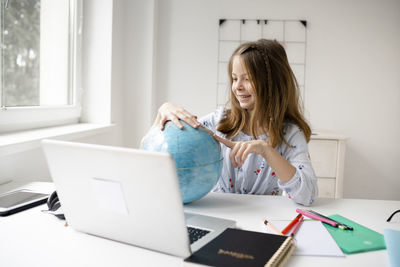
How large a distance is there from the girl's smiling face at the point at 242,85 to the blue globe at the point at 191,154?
Result: 44 cm

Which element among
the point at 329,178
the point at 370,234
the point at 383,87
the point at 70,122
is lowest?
the point at 329,178

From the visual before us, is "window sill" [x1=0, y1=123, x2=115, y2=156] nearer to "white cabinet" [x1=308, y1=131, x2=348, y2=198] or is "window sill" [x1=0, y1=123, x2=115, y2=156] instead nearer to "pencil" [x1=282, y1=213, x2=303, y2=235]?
"pencil" [x1=282, y1=213, x2=303, y2=235]

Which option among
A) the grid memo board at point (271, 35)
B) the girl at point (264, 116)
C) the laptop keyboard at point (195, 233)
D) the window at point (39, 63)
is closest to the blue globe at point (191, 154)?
the laptop keyboard at point (195, 233)

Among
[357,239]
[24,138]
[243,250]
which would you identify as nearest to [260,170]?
[357,239]

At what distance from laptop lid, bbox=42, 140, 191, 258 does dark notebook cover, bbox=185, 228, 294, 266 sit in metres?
0.05

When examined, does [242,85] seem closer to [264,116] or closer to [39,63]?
[264,116]

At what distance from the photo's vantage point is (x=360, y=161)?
10.2 ft

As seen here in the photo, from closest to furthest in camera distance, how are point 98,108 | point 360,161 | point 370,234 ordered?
point 370,234 → point 98,108 → point 360,161

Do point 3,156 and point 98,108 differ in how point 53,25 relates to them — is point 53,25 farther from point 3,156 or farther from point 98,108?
point 3,156

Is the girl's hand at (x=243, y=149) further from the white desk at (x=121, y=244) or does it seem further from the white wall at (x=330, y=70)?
the white wall at (x=330, y=70)

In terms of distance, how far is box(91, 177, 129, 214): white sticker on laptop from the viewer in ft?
2.45

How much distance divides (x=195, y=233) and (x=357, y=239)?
0.39m

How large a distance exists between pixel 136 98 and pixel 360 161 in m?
1.95

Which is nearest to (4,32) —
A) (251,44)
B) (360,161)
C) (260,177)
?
(251,44)
